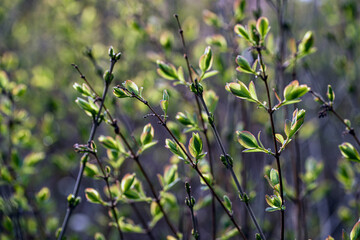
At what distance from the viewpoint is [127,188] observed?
1.10 metres

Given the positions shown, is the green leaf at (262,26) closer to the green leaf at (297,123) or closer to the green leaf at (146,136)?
the green leaf at (297,123)

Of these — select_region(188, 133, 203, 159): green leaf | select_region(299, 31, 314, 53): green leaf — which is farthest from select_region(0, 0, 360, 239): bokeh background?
select_region(188, 133, 203, 159): green leaf

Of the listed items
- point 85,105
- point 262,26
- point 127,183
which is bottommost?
point 127,183

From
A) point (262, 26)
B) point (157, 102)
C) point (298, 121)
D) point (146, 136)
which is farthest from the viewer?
point (157, 102)

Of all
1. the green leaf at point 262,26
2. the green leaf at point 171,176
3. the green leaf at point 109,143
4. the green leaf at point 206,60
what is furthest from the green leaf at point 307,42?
the green leaf at point 109,143

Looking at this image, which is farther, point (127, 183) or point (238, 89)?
point (127, 183)

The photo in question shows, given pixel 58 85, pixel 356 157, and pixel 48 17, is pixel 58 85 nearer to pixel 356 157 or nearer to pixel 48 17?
pixel 48 17

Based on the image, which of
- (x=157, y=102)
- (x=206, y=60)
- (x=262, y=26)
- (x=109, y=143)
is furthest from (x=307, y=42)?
(x=157, y=102)

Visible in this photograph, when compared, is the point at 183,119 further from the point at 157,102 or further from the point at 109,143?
the point at 157,102

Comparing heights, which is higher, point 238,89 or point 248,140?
point 238,89

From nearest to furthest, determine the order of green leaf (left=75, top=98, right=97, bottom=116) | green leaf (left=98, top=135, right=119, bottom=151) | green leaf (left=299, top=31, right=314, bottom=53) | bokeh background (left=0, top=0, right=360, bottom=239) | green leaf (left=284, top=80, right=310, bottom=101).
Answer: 1. green leaf (left=284, top=80, right=310, bottom=101)
2. green leaf (left=75, top=98, right=97, bottom=116)
3. green leaf (left=98, top=135, right=119, bottom=151)
4. green leaf (left=299, top=31, right=314, bottom=53)
5. bokeh background (left=0, top=0, right=360, bottom=239)

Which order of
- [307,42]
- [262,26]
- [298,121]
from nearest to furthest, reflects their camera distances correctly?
[298,121] → [262,26] → [307,42]

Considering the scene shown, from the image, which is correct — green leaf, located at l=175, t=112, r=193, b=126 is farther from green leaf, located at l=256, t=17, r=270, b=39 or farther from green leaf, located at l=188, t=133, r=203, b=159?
green leaf, located at l=256, t=17, r=270, b=39

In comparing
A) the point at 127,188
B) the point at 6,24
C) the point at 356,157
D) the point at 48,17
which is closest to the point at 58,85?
the point at 48,17
